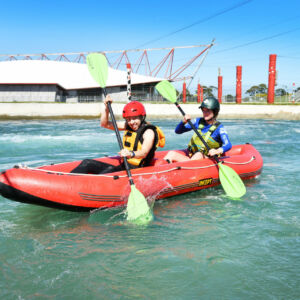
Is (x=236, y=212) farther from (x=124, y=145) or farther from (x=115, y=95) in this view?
(x=115, y=95)

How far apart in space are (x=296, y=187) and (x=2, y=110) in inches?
789

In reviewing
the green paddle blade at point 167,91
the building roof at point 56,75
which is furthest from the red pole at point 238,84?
the green paddle blade at point 167,91

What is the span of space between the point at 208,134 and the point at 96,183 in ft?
6.44

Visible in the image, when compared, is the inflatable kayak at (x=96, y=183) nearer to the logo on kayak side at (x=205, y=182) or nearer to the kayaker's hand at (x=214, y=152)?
the logo on kayak side at (x=205, y=182)

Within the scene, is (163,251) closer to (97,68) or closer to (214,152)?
(214,152)

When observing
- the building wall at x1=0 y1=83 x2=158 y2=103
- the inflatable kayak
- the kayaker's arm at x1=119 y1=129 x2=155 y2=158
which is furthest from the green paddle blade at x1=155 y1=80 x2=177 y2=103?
the building wall at x1=0 y1=83 x2=158 y2=103

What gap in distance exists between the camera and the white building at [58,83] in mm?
Answer: 27556

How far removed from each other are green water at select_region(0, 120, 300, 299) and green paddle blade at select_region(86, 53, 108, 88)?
205 cm

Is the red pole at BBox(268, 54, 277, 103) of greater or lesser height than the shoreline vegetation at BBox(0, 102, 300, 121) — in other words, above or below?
above

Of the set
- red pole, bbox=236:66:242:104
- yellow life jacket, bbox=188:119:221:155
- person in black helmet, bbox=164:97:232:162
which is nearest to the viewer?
person in black helmet, bbox=164:97:232:162

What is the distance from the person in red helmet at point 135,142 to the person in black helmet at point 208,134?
2.75ft

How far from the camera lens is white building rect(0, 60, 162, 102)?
27556mm

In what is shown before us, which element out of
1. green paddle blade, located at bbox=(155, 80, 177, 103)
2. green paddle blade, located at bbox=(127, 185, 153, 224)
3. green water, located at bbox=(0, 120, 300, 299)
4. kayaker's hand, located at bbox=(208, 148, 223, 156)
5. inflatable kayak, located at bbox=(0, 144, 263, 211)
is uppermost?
green paddle blade, located at bbox=(155, 80, 177, 103)

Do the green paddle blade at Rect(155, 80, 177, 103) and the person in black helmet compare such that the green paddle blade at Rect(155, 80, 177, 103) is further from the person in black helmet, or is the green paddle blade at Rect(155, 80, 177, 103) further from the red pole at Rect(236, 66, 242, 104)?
the red pole at Rect(236, 66, 242, 104)
